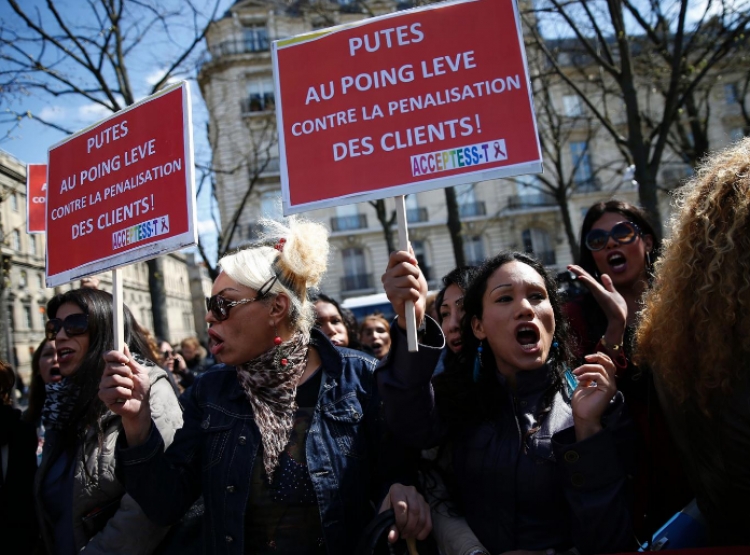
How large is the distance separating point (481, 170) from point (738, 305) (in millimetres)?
908

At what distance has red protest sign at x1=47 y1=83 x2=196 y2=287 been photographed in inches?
93.5

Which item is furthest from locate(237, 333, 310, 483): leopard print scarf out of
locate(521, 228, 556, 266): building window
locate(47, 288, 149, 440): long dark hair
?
locate(521, 228, 556, 266): building window

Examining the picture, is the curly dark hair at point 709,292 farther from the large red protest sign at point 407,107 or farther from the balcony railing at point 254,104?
the balcony railing at point 254,104

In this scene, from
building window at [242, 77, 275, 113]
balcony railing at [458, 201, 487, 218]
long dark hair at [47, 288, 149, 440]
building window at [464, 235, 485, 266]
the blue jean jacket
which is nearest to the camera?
the blue jean jacket

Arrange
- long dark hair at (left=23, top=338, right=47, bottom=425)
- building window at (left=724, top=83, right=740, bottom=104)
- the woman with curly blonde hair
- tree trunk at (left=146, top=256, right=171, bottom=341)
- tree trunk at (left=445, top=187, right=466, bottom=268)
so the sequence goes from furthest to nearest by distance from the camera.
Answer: building window at (left=724, top=83, right=740, bottom=104) < tree trunk at (left=445, top=187, right=466, bottom=268) < tree trunk at (left=146, top=256, right=171, bottom=341) < long dark hair at (left=23, top=338, right=47, bottom=425) < the woman with curly blonde hair

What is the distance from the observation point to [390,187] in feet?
6.84

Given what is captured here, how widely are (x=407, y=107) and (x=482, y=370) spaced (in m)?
1.05

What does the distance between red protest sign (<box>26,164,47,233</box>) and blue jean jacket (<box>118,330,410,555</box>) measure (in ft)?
11.0

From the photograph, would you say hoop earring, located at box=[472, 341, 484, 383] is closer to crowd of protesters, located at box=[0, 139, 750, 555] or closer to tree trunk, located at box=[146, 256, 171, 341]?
crowd of protesters, located at box=[0, 139, 750, 555]

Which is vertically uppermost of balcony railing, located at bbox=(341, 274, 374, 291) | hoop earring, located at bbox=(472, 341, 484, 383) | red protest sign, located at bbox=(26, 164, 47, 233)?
balcony railing, located at bbox=(341, 274, 374, 291)

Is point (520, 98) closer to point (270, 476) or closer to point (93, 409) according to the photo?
point (270, 476)

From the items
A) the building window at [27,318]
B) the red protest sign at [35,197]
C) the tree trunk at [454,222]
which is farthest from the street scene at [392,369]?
the building window at [27,318]

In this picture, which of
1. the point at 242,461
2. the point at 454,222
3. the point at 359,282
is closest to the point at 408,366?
the point at 242,461

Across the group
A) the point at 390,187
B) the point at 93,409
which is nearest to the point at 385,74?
the point at 390,187
